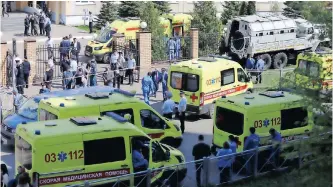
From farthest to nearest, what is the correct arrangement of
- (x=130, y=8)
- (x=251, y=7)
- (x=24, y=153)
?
(x=130, y=8), (x=251, y=7), (x=24, y=153)

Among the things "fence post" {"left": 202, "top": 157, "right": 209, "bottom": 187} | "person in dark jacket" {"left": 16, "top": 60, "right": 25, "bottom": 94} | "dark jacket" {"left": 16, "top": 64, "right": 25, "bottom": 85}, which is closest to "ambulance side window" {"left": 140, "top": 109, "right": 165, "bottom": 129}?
"fence post" {"left": 202, "top": 157, "right": 209, "bottom": 187}

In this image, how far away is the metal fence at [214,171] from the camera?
1468cm

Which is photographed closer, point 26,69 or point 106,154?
point 106,154

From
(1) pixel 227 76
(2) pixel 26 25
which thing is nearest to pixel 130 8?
(2) pixel 26 25

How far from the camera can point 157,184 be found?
15375mm

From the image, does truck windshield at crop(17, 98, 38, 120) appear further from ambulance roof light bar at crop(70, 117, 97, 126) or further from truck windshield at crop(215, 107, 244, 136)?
truck windshield at crop(215, 107, 244, 136)

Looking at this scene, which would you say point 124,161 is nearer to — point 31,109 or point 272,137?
point 272,137

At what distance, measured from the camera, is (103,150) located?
1455 cm

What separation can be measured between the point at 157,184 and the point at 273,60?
17.1 metres

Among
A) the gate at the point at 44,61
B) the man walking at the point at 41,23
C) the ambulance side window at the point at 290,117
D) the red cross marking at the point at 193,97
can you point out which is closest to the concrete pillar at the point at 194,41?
the gate at the point at 44,61

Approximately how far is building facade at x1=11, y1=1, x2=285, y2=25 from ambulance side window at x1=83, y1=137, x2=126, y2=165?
27.6 metres

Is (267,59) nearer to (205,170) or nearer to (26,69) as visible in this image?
(26,69)

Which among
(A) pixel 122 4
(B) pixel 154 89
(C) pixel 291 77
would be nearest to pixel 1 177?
(C) pixel 291 77

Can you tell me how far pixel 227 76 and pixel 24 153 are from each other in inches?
386
